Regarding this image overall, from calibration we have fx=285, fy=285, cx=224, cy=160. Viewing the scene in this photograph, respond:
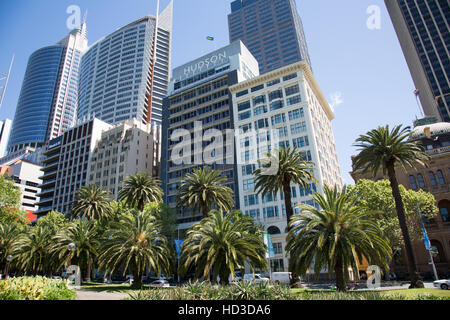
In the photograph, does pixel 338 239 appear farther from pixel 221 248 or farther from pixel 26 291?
pixel 26 291

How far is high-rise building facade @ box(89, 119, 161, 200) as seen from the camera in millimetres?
101188

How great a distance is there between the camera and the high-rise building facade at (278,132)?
6669 cm

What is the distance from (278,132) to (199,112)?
31020 millimetres

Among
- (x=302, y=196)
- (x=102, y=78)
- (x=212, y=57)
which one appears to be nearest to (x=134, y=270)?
(x=302, y=196)

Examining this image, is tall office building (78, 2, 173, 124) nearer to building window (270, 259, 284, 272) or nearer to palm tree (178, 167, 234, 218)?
building window (270, 259, 284, 272)

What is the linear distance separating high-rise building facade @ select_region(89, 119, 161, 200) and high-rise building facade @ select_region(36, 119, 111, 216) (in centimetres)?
347

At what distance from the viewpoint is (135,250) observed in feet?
112

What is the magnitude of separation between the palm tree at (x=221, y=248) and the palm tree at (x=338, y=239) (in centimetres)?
509

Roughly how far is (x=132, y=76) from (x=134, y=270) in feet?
546

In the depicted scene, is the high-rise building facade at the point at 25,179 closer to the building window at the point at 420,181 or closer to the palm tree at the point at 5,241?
the palm tree at the point at 5,241

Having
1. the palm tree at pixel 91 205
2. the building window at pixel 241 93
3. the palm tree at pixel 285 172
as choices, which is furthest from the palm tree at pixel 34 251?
the building window at pixel 241 93

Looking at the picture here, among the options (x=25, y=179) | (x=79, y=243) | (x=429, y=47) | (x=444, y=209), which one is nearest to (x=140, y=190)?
(x=79, y=243)

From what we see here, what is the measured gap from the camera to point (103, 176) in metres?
104
